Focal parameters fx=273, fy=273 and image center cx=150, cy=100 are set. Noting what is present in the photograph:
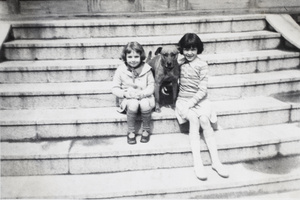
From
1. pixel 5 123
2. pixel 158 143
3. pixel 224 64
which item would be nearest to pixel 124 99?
pixel 158 143

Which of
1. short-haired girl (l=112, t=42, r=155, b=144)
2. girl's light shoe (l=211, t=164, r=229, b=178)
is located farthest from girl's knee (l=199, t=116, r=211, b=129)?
short-haired girl (l=112, t=42, r=155, b=144)

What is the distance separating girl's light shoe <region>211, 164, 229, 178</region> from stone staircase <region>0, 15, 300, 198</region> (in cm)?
6

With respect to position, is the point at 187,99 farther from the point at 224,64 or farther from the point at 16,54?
the point at 16,54

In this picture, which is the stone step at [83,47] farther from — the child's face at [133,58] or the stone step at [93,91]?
the child's face at [133,58]

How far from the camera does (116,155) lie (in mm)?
3170

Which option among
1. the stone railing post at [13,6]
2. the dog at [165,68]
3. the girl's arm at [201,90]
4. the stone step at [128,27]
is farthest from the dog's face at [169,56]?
the stone railing post at [13,6]

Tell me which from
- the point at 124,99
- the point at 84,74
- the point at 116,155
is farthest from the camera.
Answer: the point at 84,74

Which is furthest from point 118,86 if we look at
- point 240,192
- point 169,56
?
point 240,192

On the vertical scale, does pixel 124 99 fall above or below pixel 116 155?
above

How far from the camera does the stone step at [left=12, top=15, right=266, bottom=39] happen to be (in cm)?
471

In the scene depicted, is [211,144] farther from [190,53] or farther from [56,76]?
[56,76]

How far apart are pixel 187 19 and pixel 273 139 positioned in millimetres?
2654

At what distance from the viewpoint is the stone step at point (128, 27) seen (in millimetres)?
4707

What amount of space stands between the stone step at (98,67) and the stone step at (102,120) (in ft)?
1.99
